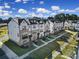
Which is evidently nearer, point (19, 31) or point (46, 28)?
point (19, 31)

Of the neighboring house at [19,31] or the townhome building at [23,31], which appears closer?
the neighboring house at [19,31]

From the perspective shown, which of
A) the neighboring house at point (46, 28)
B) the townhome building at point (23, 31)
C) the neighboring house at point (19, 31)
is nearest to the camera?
the neighboring house at point (19, 31)

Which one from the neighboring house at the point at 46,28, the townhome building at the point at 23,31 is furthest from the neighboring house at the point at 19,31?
the neighboring house at the point at 46,28

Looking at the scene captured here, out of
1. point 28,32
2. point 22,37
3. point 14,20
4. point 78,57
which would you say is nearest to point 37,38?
point 28,32

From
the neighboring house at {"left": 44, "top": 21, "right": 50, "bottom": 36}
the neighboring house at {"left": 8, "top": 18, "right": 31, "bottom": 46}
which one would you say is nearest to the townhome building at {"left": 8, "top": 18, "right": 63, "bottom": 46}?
the neighboring house at {"left": 8, "top": 18, "right": 31, "bottom": 46}

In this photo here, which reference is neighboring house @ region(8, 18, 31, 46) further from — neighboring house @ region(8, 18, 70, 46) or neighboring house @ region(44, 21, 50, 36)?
neighboring house @ region(44, 21, 50, 36)

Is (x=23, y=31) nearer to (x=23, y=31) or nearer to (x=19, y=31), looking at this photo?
(x=23, y=31)

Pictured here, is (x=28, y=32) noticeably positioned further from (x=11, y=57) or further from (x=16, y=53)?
(x=11, y=57)

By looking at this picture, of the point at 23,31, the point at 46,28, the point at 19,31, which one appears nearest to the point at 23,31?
the point at 23,31

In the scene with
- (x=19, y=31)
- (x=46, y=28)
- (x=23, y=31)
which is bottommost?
(x=46, y=28)

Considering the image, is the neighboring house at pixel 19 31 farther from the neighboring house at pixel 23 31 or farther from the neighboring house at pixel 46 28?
the neighboring house at pixel 46 28

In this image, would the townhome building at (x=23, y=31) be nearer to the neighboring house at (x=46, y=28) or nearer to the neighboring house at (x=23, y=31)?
the neighboring house at (x=23, y=31)

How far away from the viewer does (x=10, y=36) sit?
3962 centimetres

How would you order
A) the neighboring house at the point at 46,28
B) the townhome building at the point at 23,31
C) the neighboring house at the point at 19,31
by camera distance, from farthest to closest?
the neighboring house at the point at 46,28 < the townhome building at the point at 23,31 < the neighboring house at the point at 19,31
